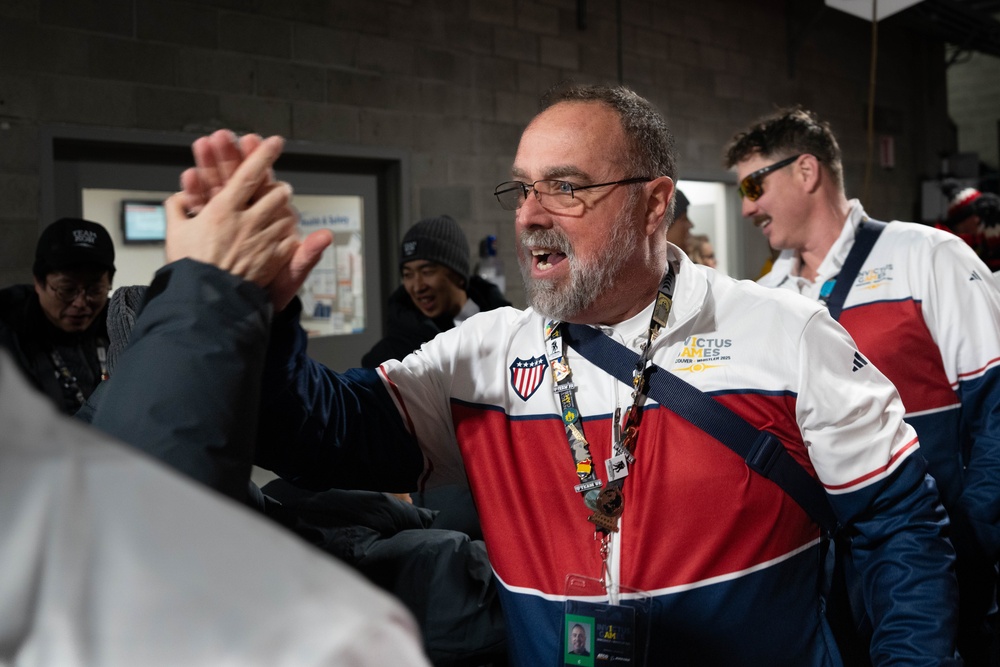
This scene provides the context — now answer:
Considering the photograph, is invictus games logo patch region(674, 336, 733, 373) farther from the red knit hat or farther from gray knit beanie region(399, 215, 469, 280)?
the red knit hat

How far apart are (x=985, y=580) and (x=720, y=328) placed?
3.81ft

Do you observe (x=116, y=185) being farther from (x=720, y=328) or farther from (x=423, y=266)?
(x=720, y=328)

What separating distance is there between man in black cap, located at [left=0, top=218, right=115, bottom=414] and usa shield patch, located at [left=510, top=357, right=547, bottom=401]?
2449 mm

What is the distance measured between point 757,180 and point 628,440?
1671 mm

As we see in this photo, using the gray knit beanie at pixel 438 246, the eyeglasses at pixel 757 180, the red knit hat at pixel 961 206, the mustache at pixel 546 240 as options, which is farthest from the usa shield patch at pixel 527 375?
the red knit hat at pixel 961 206

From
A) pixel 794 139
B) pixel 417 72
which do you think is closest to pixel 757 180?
pixel 794 139

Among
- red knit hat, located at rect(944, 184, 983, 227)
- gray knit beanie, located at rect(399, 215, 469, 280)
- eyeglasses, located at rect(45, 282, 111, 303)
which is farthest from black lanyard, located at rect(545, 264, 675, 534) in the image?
red knit hat, located at rect(944, 184, 983, 227)

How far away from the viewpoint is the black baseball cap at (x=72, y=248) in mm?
3533

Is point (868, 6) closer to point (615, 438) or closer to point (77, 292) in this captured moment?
point (615, 438)

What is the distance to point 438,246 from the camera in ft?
13.1

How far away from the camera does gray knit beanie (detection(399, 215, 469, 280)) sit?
3.98 m

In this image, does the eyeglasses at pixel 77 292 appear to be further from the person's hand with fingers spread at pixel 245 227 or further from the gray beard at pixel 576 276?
the person's hand with fingers spread at pixel 245 227

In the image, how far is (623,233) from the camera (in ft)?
5.50

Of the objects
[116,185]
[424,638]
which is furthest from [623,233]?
[116,185]
